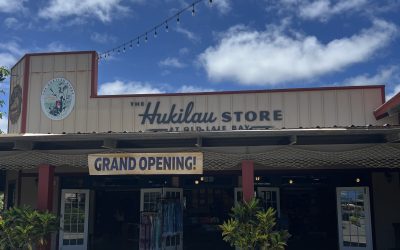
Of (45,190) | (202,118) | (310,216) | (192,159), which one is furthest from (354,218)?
(45,190)

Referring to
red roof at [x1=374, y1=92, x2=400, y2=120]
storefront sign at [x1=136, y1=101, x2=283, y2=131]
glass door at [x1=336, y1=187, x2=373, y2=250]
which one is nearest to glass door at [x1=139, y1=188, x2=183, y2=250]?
storefront sign at [x1=136, y1=101, x2=283, y2=131]

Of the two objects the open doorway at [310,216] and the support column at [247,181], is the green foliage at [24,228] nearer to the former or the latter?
the support column at [247,181]

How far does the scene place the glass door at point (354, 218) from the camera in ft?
42.1

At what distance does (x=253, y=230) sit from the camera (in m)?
9.28

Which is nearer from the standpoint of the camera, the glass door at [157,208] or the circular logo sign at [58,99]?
the glass door at [157,208]

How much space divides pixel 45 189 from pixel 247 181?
471 cm

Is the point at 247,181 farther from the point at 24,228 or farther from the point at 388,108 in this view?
the point at 388,108

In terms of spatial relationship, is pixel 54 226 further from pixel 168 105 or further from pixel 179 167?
pixel 168 105

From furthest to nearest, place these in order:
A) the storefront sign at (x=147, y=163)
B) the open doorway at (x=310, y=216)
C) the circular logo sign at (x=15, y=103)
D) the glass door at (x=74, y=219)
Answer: the circular logo sign at (x=15, y=103) < the open doorway at (x=310, y=216) < the glass door at (x=74, y=219) < the storefront sign at (x=147, y=163)

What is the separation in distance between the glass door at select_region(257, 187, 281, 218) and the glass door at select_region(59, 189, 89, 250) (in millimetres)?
5368

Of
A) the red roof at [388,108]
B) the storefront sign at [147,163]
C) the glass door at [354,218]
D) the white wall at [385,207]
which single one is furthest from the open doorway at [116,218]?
the red roof at [388,108]

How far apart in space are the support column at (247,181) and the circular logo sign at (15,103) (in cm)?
1089

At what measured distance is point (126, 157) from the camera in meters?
10.3

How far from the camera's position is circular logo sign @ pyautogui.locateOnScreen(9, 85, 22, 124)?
17.6m
